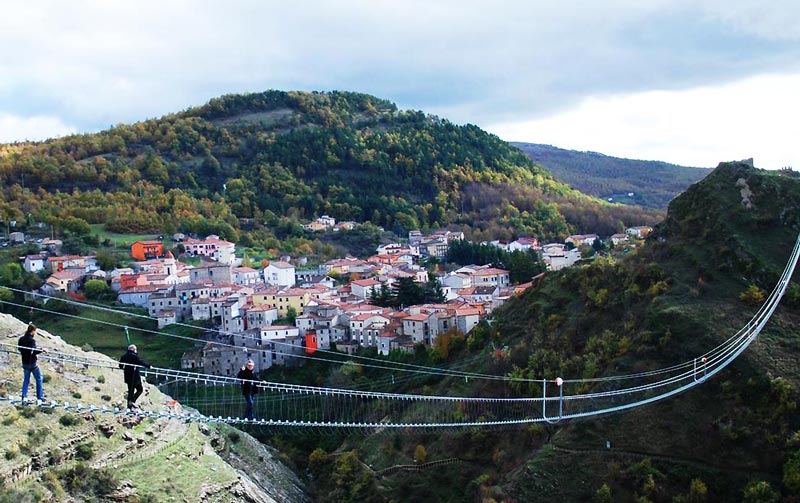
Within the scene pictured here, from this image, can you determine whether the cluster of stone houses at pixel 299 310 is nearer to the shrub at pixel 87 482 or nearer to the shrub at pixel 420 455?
the shrub at pixel 420 455

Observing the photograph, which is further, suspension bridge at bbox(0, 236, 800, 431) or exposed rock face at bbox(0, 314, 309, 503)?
suspension bridge at bbox(0, 236, 800, 431)

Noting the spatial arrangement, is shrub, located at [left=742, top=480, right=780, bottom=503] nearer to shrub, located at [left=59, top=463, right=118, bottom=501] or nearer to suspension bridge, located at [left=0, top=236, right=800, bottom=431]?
suspension bridge, located at [left=0, top=236, right=800, bottom=431]

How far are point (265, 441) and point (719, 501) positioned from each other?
510 inches

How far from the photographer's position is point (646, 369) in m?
14.7

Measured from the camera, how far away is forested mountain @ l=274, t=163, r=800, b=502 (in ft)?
42.6

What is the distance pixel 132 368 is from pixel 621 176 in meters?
93.8

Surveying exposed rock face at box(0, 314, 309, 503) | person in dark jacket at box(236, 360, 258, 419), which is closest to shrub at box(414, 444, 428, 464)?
exposed rock face at box(0, 314, 309, 503)

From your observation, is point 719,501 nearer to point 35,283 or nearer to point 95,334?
point 95,334

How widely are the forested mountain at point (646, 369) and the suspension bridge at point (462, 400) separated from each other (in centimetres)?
28

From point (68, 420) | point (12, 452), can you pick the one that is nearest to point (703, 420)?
point (68, 420)

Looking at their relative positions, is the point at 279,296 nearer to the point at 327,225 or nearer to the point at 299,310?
the point at 299,310

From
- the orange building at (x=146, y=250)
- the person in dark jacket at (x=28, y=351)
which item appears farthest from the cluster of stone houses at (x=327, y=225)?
the person in dark jacket at (x=28, y=351)

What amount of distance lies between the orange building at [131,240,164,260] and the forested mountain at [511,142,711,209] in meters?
47.6

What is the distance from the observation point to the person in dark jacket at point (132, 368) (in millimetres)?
7480
